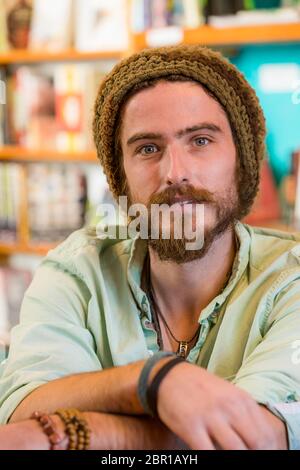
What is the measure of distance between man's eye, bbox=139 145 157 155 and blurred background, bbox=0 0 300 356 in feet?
3.32

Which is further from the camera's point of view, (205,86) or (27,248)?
(27,248)

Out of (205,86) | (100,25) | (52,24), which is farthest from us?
(52,24)

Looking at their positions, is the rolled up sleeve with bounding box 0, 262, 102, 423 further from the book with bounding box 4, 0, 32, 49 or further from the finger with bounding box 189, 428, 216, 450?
the book with bounding box 4, 0, 32, 49

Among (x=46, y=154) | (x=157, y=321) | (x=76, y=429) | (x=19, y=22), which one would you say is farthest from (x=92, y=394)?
(x=19, y=22)

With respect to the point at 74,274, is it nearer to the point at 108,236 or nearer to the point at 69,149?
the point at 108,236

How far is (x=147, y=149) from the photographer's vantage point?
119 centimetres

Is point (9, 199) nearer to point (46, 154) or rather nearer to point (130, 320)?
point (46, 154)

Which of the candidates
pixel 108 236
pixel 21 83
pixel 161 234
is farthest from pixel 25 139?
pixel 161 234

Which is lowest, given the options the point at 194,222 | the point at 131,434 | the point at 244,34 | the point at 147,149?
the point at 131,434

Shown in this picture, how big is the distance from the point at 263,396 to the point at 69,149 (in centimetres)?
194

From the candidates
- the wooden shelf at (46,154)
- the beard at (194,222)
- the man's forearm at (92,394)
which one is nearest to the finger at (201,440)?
the man's forearm at (92,394)

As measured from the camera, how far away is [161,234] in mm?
1155

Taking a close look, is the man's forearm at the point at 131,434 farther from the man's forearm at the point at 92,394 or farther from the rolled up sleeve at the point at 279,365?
the rolled up sleeve at the point at 279,365

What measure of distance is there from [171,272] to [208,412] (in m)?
0.46
